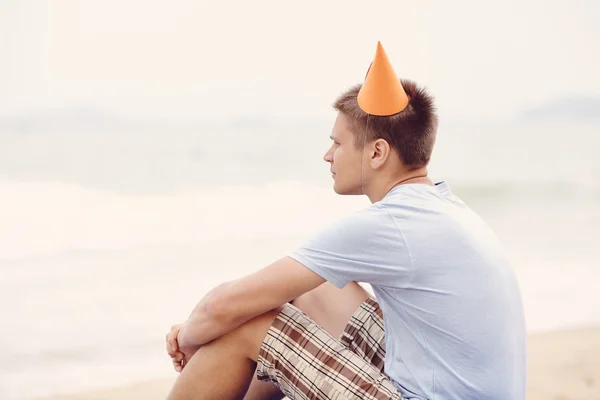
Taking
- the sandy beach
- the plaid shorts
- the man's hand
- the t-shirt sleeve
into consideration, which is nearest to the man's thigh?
the plaid shorts

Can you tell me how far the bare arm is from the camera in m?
1.33

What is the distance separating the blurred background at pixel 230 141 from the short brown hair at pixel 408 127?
2356 mm

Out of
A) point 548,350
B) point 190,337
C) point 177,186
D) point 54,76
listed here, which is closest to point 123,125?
point 54,76

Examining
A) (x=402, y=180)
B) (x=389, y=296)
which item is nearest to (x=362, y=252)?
(x=389, y=296)

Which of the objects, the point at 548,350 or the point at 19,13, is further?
the point at 19,13

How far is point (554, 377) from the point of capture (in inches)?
104

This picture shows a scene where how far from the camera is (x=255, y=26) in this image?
26.2ft

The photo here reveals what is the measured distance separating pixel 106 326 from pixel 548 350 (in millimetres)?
2103

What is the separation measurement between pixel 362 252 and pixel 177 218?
497 cm

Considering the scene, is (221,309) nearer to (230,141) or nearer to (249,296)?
(249,296)

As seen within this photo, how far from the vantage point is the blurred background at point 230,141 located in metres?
4.50

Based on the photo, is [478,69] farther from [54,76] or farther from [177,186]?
[54,76]

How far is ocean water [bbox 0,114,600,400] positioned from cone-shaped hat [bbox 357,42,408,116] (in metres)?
1.93

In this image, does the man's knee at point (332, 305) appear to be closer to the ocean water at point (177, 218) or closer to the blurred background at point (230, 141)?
the ocean water at point (177, 218)
